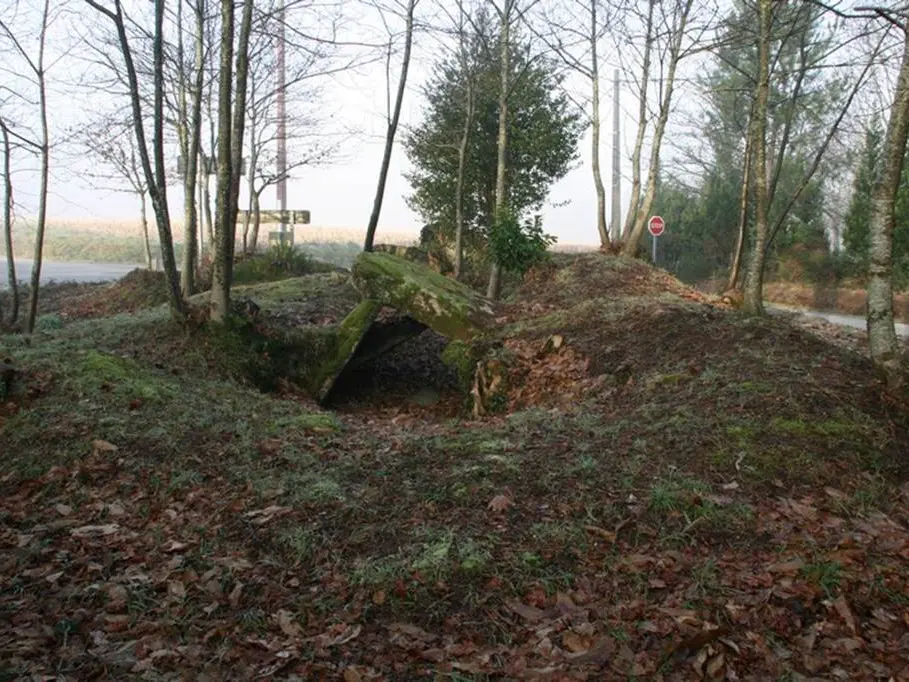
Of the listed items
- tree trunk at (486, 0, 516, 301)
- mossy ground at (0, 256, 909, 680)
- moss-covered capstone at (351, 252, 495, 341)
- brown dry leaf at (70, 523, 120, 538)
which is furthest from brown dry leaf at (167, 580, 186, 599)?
tree trunk at (486, 0, 516, 301)

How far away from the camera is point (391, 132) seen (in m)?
15.2

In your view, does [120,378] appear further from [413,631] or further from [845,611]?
[845,611]

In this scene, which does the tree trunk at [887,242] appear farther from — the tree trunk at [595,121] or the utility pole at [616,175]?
the utility pole at [616,175]

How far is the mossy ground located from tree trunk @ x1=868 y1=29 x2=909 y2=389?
0.27m

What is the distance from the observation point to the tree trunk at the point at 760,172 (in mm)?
8523

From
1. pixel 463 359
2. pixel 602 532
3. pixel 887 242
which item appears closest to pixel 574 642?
pixel 602 532

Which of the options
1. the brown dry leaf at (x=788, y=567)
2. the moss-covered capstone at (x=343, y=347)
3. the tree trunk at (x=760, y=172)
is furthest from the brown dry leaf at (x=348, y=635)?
the tree trunk at (x=760, y=172)

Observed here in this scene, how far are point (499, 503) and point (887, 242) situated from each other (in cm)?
357

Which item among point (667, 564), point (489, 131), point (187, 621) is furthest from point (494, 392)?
point (489, 131)

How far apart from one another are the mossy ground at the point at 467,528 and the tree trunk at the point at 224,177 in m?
1.78

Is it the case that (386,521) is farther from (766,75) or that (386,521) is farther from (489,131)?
(489,131)

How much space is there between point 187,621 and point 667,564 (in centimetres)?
241

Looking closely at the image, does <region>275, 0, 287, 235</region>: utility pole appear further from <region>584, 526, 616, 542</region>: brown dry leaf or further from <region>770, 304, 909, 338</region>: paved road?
<region>584, 526, 616, 542</region>: brown dry leaf

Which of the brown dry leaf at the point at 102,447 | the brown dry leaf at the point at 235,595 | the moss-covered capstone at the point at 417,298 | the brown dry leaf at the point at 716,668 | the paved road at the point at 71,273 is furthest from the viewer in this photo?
the paved road at the point at 71,273
